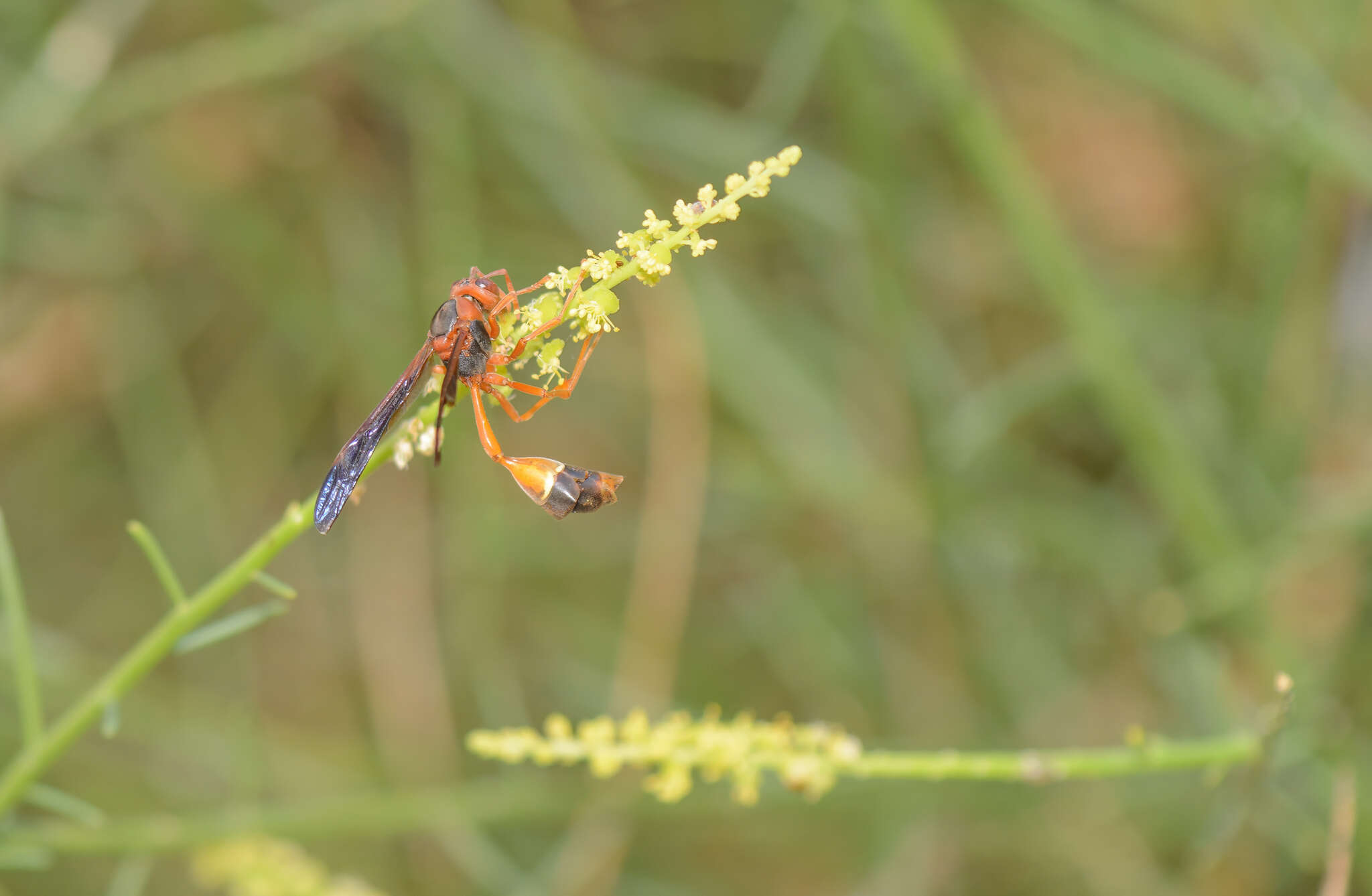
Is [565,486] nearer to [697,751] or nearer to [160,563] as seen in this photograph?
[697,751]

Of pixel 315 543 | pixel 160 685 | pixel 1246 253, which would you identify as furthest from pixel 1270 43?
pixel 160 685

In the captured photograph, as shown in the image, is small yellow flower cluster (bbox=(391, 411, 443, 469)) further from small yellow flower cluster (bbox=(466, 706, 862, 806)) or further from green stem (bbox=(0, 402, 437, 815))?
small yellow flower cluster (bbox=(466, 706, 862, 806))

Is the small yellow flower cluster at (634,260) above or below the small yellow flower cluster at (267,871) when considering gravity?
above

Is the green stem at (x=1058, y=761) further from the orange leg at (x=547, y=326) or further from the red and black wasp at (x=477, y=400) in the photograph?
the orange leg at (x=547, y=326)

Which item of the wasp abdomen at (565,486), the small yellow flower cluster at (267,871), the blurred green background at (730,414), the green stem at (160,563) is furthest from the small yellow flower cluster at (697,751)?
the blurred green background at (730,414)

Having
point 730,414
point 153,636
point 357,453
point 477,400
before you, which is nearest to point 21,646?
point 153,636

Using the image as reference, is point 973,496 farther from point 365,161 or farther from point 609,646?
point 365,161
